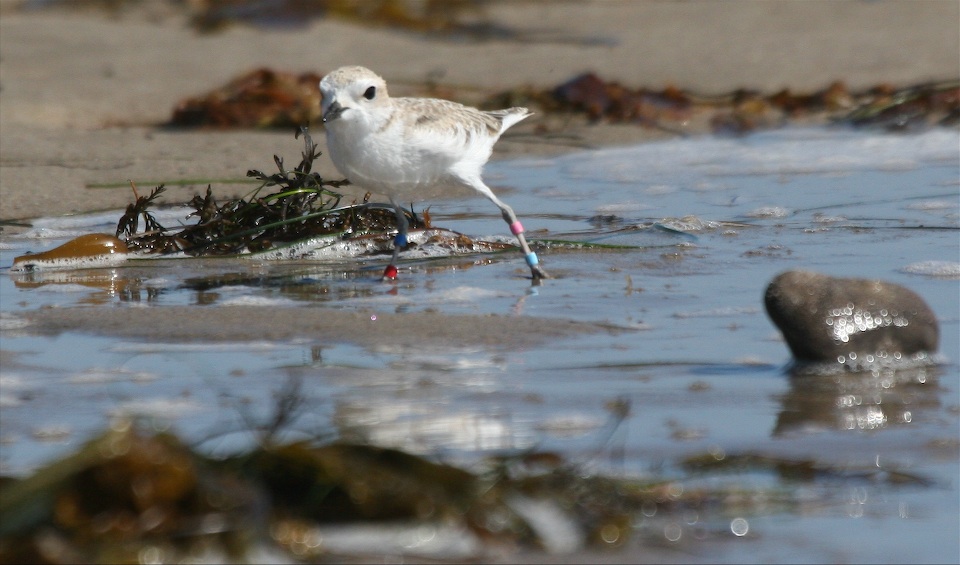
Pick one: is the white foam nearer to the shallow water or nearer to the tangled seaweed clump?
the shallow water

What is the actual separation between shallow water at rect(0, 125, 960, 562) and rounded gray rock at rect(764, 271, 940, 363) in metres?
0.09

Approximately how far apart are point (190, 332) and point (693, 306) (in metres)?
1.57

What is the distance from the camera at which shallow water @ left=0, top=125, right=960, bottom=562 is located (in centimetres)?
261

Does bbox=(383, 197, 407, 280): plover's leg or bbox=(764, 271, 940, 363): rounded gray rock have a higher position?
bbox=(383, 197, 407, 280): plover's leg

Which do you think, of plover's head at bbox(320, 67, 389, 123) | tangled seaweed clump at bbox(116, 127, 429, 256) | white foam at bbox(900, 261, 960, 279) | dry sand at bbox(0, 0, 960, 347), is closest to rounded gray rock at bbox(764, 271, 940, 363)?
white foam at bbox(900, 261, 960, 279)

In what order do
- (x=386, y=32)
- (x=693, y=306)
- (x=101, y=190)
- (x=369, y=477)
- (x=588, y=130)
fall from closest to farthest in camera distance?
1. (x=369, y=477)
2. (x=693, y=306)
3. (x=101, y=190)
4. (x=588, y=130)
5. (x=386, y=32)

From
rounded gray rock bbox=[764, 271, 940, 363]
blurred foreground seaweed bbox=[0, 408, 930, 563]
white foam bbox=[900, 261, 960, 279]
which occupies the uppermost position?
white foam bbox=[900, 261, 960, 279]

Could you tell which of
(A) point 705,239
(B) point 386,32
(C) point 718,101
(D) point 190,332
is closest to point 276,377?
(D) point 190,332

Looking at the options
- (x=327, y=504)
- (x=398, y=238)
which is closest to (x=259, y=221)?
(x=398, y=238)

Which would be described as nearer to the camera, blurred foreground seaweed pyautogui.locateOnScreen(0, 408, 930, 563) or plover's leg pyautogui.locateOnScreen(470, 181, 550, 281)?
blurred foreground seaweed pyautogui.locateOnScreen(0, 408, 930, 563)

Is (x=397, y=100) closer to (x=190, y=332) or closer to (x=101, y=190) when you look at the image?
(x=190, y=332)

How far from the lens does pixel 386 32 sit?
12625 mm

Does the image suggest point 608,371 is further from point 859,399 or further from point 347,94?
point 347,94

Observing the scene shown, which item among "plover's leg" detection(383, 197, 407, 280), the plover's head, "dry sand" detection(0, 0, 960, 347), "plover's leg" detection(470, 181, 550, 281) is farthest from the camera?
"dry sand" detection(0, 0, 960, 347)
